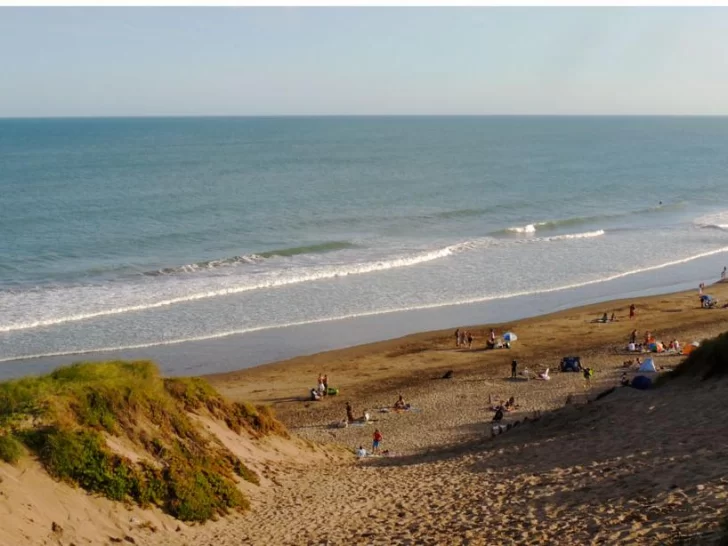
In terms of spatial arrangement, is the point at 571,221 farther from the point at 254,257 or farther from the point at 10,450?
the point at 10,450

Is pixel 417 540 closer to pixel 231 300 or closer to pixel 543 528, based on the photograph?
pixel 543 528

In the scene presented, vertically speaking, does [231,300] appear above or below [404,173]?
below

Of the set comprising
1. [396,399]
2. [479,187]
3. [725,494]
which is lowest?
[396,399]

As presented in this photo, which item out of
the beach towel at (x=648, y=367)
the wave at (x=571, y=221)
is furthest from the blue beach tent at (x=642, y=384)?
the wave at (x=571, y=221)

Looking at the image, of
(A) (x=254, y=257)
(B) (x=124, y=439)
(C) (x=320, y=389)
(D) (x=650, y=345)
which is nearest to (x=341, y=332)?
(C) (x=320, y=389)

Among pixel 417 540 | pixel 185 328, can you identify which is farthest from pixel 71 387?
pixel 185 328
